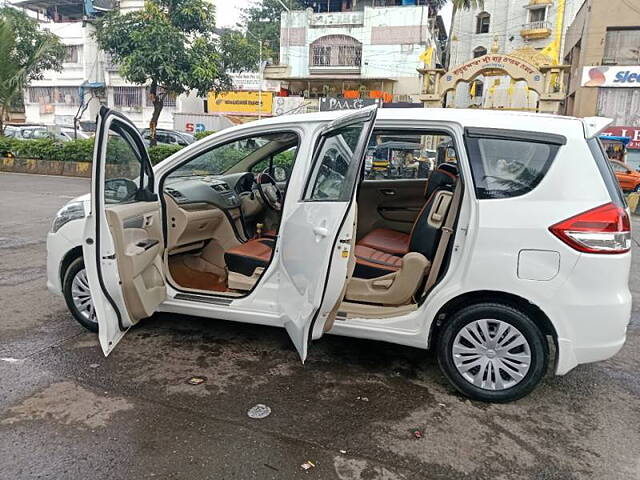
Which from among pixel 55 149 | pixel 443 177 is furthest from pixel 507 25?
pixel 443 177

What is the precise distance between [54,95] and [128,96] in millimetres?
6354

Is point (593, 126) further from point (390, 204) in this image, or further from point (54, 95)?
point (54, 95)

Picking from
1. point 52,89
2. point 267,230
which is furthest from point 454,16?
point 267,230

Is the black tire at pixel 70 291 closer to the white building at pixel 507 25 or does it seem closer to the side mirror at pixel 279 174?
the side mirror at pixel 279 174

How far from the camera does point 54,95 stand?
37094mm

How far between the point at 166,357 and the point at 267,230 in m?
1.60

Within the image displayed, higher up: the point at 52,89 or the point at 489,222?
the point at 52,89

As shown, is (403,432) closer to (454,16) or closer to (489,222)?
(489,222)

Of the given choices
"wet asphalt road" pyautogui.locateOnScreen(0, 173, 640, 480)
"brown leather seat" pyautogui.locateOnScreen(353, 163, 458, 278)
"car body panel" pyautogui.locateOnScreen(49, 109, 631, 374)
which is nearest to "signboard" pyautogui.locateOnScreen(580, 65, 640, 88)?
"wet asphalt road" pyautogui.locateOnScreen(0, 173, 640, 480)

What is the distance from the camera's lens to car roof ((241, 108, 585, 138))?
308cm

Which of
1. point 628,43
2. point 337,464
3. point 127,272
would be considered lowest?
point 337,464

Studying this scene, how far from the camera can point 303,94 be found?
118ft

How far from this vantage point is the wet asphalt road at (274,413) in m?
2.59

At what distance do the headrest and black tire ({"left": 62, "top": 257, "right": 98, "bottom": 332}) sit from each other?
275 cm
